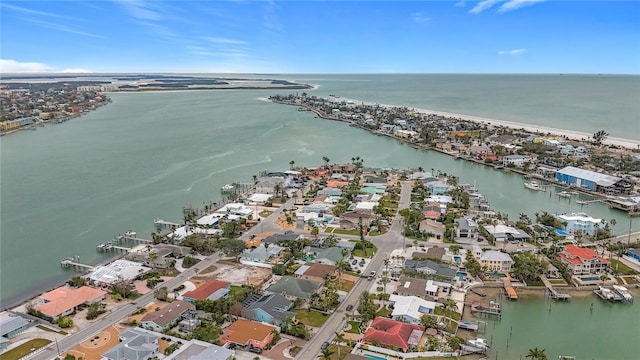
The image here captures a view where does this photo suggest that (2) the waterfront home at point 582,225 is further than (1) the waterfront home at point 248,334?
Yes

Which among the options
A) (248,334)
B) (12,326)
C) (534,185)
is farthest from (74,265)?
(534,185)

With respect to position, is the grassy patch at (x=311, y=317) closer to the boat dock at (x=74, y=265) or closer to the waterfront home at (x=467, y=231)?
the waterfront home at (x=467, y=231)

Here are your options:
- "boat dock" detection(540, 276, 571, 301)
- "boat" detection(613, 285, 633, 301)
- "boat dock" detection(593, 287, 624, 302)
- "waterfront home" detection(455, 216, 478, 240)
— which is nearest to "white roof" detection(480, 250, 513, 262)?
"boat dock" detection(540, 276, 571, 301)

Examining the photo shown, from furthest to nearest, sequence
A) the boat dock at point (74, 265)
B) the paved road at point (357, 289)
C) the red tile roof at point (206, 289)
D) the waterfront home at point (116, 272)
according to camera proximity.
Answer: the boat dock at point (74, 265) < the waterfront home at point (116, 272) < the red tile roof at point (206, 289) < the paved road at point (357, 289)

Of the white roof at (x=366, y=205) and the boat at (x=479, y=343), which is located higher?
the white roof at (x=366, y=205)

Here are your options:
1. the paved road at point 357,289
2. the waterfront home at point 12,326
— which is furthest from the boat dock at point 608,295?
the waterfront home at point 12,326

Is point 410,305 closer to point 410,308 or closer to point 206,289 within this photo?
point 410,308

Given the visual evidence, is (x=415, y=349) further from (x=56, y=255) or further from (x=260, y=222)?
(x=56, y=255)
